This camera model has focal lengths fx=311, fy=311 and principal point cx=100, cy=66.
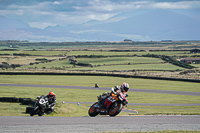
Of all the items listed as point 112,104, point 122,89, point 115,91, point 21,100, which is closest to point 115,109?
point 112,104

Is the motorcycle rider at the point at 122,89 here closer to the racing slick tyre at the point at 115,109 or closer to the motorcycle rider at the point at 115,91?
the motorcycle rider at the point at 115,91

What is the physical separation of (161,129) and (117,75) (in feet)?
181

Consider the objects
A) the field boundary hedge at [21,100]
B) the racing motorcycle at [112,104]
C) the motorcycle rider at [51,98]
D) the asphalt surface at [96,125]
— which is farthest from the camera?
the field boundary hedge at [21,100]

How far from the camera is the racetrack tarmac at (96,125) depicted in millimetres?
13797

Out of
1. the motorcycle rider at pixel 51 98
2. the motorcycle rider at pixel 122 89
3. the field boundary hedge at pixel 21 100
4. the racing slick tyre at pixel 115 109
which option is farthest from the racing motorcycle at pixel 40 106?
the field boundary hedge at pixel 21 100

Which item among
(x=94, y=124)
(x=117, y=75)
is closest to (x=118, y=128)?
(x=94, y=124)

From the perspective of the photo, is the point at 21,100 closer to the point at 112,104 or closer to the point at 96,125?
the point at 112,104

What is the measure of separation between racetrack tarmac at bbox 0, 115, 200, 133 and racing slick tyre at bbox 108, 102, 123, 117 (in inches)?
15.6

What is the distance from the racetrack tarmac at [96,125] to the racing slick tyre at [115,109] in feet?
1.30

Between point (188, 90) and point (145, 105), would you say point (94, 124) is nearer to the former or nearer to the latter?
point (145, 105)

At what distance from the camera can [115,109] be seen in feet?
52.0

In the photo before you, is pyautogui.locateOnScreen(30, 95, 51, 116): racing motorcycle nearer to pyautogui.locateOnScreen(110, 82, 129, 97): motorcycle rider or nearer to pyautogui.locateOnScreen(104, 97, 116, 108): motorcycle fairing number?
pyautogui.locateOnScreen(104, 97, 116, 108): motorcycle fairing number

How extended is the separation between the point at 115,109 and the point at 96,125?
154 centimetres

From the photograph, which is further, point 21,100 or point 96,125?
point 21,100
